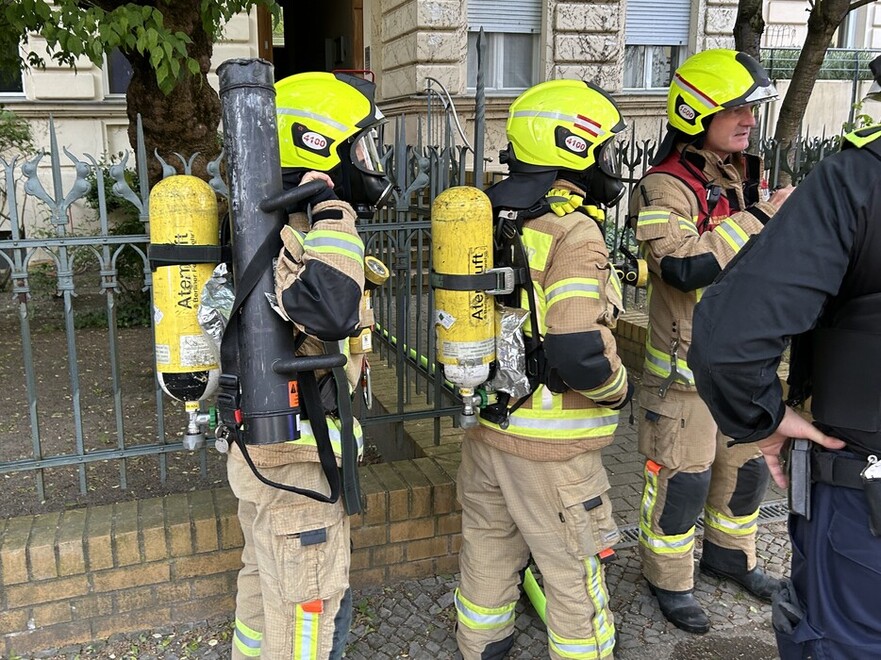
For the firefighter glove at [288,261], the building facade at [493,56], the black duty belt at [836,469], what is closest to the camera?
the black duty belt at [836,469]

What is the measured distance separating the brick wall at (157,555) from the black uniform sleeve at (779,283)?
1.74 m

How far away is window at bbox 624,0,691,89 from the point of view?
12.8 metres

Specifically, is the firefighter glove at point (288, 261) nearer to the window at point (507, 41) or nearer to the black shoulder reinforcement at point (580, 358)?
the black shoulder reinforcement at point (580, 358)

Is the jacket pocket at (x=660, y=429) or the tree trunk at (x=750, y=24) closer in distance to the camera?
the jacket pocket at (x=660, y=429)

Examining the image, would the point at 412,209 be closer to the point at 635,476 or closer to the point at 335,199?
the point at 335,199

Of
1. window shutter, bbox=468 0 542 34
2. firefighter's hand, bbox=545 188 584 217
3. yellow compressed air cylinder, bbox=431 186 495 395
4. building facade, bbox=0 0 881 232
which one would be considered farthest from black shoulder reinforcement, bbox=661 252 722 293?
window shutter, bbox=468 0 542 34

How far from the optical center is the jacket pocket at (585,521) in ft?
7.92

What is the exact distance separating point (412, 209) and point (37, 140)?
379 inches

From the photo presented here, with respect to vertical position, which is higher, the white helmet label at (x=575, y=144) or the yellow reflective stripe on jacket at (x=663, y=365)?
the white helmet label at (x=575, y=144)

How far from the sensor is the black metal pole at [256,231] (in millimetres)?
1919

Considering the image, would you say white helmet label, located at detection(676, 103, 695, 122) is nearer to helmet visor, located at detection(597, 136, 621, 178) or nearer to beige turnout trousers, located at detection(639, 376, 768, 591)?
helmet visor, located at detection(597, 136, 621, 178)

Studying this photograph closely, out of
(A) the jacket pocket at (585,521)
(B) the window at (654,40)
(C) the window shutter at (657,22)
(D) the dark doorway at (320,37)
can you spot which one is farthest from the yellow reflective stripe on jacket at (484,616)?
(C) the window shutter at (657,22)

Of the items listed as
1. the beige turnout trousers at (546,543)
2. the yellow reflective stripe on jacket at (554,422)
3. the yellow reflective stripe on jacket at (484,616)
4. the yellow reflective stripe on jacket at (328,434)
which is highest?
the yellow reflective stripe on jacket at (328,434)

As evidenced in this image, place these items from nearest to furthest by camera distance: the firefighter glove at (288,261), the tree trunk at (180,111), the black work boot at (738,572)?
the firefighter glove at (288,261) < the black work boot at (738,572) < the tree trunk at (180,111)
